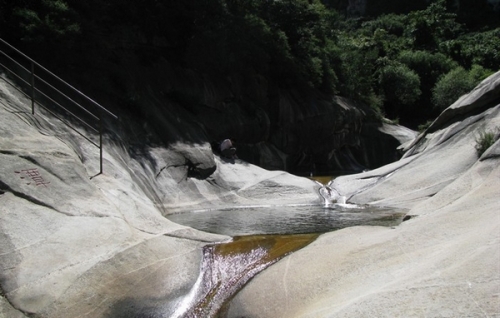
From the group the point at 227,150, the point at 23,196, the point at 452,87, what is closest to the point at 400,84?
the point at 452,87

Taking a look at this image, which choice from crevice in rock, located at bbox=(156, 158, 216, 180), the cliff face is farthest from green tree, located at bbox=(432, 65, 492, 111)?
crevice in rock, located at bbox=(156, 158, 216, 180)

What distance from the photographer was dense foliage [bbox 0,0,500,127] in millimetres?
15648

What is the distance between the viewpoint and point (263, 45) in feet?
83.5

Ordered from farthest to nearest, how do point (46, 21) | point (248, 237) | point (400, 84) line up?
point (400, 84)
point (46, 21)
point (248, 237)

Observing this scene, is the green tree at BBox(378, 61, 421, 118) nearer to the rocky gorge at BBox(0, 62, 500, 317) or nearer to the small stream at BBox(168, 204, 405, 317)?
the small stream at BBox(168, 204, 405, 317)

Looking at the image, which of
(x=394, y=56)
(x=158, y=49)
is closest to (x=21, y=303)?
(x=158, y=49)

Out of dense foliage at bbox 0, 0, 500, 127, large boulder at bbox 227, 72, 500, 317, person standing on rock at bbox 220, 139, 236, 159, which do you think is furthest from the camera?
person standing on rock at bbox 220, 139, 236, 159

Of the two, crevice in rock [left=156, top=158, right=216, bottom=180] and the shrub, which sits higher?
the shrub

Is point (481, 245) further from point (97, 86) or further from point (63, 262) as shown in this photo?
point (97, 86)

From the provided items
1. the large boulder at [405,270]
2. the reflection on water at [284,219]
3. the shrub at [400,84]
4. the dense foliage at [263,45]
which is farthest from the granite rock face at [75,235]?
the shrub at [400,84]

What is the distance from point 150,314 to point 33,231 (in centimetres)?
215

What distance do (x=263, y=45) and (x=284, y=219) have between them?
1404 cm

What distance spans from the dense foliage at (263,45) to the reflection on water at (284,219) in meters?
6.68

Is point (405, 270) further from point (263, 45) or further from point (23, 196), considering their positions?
point (263, 45)
